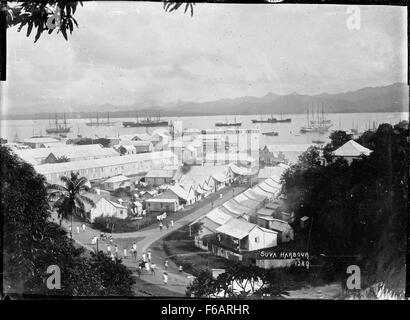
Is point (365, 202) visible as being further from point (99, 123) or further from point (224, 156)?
point (99, 123)

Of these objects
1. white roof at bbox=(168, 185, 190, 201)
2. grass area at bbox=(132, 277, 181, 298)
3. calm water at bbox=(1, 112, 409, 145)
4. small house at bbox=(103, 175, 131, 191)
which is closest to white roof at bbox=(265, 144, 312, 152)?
calm water at bbox=(1, 112, 409, 145)

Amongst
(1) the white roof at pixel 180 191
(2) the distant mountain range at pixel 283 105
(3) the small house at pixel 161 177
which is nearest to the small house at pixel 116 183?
(3) the small house at pixel 161 177

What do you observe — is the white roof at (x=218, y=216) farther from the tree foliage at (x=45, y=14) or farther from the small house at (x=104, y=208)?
the tree foliage at (x=45, y=14)

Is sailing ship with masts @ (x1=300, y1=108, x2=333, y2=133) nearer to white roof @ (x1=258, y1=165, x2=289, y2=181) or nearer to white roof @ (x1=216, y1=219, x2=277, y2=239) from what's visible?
white roof @ (x1=258, y1=165, x2=289, y2=181)

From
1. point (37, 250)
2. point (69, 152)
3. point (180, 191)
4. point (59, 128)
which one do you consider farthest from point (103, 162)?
point (37, 250)

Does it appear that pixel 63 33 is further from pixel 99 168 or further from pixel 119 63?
pixel 99 168
